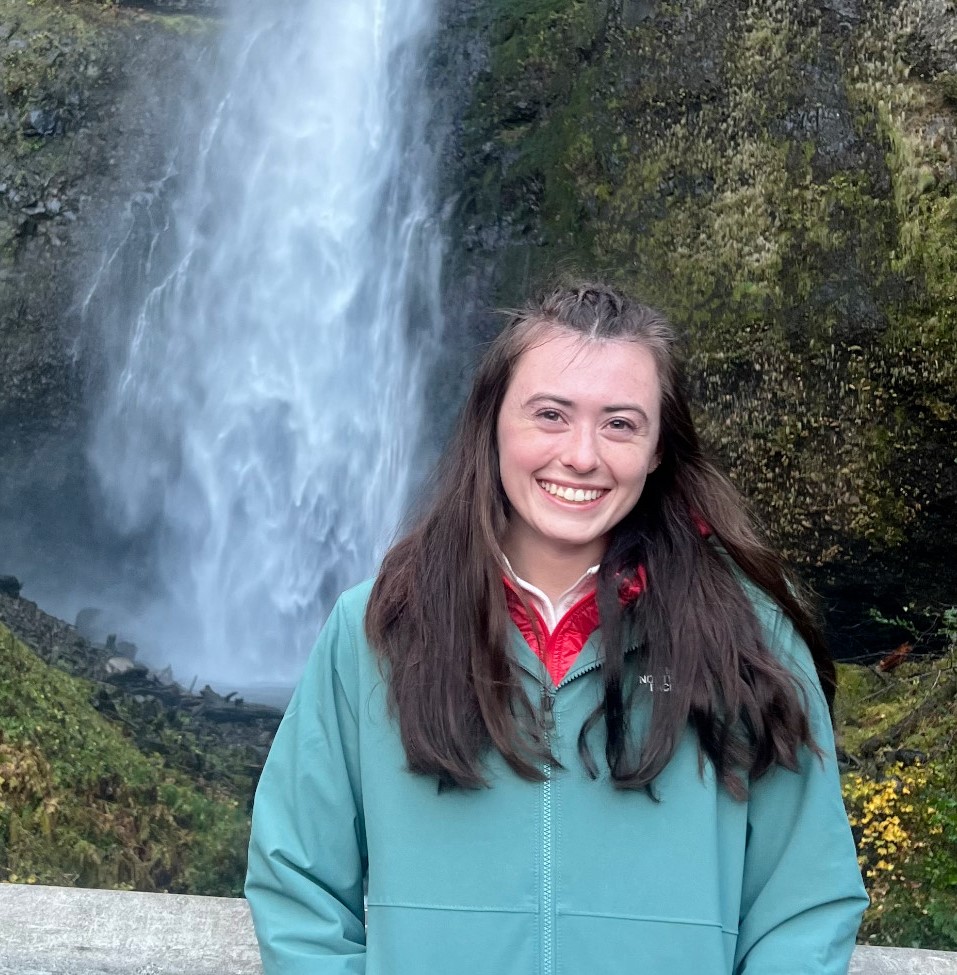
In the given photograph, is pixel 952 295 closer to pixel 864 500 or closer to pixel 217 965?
pixel 864 500

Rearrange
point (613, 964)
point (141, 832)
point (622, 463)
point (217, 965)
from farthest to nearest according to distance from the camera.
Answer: point (141, 832) < point (217, 965) < point (622, 463) < point (613, 964)

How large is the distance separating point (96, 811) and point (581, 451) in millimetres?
4137

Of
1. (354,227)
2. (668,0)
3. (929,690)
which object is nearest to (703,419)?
(929,690)

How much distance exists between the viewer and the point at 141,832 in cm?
510

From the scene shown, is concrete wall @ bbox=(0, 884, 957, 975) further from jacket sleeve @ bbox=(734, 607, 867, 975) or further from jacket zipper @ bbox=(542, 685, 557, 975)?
jacket zipper @ bbox=(542, 685, 557, 975)

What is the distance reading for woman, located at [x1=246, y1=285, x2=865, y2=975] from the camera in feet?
5.30

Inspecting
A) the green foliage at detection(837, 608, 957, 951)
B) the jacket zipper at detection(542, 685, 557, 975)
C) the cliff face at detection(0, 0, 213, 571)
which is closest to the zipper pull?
the jacket zipper at detection(542, 685, 557, 975)

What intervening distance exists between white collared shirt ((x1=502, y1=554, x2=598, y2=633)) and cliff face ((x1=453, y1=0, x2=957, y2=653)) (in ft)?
11.3

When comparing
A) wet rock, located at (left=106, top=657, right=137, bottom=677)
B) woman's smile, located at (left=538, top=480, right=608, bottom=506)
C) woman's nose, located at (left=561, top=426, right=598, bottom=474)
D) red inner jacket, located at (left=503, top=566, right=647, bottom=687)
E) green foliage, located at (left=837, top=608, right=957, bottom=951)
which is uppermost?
woman's nose, located at (left=561, top=426, right=598, bottom=474)

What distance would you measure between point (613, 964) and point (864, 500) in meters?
3.78

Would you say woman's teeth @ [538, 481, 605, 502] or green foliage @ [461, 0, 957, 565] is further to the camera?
green foliage @ [461, 0, 957, 565]

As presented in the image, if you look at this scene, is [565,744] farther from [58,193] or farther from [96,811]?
[58,193]

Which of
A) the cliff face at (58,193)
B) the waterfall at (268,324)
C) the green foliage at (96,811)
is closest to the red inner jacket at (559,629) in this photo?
the green foliage at (96,811)

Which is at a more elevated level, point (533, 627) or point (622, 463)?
point (622, 463)
